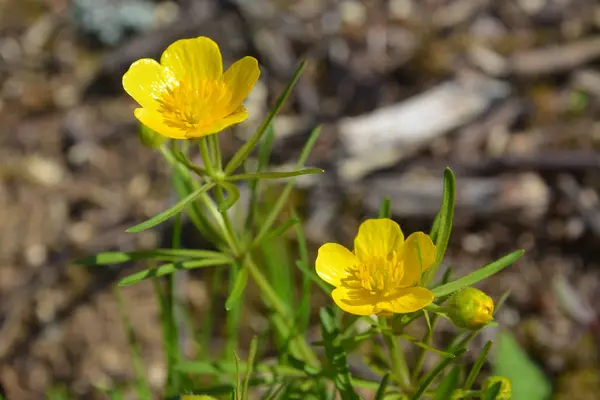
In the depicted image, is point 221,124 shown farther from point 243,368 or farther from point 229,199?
point 243,368

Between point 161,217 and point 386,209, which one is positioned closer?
point 161,217

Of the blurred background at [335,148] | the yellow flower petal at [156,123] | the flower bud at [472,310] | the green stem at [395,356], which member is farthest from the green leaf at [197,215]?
the blurred background at [335,148]

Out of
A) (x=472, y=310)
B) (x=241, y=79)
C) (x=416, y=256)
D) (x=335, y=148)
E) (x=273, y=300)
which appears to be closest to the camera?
(x=472, y=310)

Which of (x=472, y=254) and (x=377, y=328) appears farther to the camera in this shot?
(x=472, y=254)

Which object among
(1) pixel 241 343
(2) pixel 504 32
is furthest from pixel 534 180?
(1) pixel 241 343

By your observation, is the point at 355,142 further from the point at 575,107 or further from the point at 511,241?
the point at 575,107

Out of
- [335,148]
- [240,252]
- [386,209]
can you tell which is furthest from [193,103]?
[335,148]

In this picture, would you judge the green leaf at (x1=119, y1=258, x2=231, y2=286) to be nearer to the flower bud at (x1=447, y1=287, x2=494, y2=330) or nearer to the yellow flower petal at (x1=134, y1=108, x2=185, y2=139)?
the yellow flower petal at (x1=134, y1=108, x2=185, y2=139)
